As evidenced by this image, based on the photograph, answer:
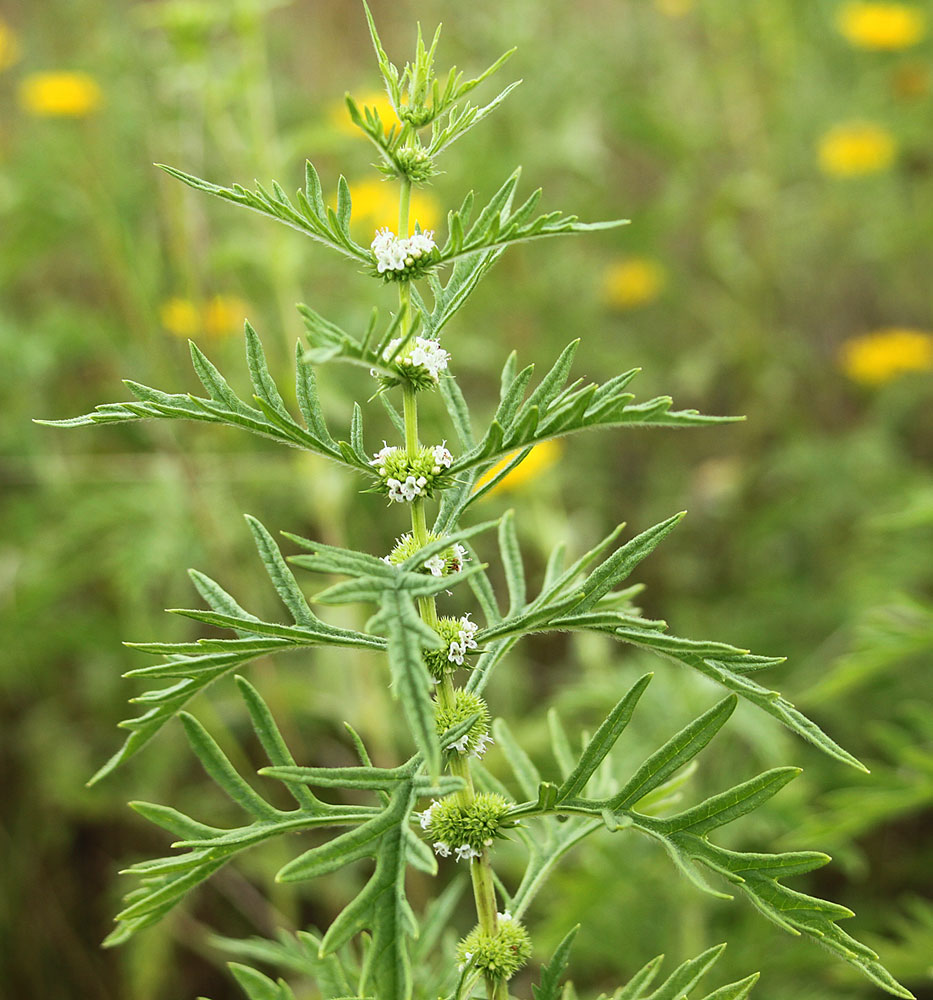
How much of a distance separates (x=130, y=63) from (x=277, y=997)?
11.5ft

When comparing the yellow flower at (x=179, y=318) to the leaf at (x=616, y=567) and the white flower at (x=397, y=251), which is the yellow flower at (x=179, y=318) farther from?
the leaf at (x=616, y=567)

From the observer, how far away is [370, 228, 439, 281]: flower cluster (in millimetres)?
791

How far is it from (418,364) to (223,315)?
229 cm

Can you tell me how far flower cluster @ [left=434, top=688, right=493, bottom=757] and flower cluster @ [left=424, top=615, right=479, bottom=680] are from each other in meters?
0.03

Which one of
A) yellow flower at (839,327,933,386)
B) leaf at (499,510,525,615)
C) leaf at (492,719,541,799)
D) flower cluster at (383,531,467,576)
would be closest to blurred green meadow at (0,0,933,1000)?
yellow flower at (839,327,933,386)

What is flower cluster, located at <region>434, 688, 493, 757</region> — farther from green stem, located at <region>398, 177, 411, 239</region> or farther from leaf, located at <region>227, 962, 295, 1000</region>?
green stem, located at <region>398, 177, 411, 239</region>

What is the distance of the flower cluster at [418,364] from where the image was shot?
2.60 ft

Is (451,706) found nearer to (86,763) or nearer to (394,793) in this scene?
(394,793)

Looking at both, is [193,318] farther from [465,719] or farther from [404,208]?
[465,719]

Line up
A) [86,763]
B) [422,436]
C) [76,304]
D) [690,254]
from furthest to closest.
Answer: [690,254] < [76,304] < [86,763] < [422,436]

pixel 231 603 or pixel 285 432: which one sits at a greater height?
pixel 285 432

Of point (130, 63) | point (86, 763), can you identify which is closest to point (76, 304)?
point (130, 63)

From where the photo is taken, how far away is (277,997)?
875 millimetres

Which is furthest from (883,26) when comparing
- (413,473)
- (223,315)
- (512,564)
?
(413,473)
